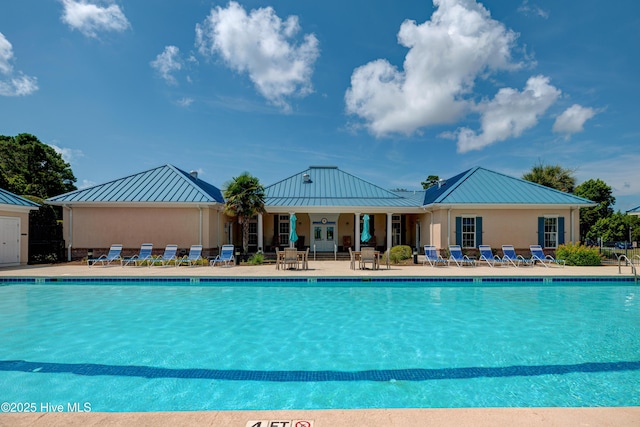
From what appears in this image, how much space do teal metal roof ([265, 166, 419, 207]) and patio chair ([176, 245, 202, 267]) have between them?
5.25m

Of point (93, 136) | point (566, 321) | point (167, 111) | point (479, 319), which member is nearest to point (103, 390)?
point (479, 319)

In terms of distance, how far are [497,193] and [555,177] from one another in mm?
17555

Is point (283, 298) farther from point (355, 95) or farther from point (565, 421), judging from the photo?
point (355, 95)

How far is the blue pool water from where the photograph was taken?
13.5 ft

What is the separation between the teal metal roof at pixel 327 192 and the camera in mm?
20516

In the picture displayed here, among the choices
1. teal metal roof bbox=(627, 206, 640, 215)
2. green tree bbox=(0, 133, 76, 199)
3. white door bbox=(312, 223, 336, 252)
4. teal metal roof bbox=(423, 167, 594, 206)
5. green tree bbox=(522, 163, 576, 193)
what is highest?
green tree bbox=(0, 133, 76, 199)

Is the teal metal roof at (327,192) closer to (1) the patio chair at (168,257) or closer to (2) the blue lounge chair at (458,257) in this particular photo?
(2) the blue lounge chair at (458,257)

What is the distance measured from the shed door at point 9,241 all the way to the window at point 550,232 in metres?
28.1

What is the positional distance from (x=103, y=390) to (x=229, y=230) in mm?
18664

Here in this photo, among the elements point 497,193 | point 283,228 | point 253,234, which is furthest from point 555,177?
point 253,234

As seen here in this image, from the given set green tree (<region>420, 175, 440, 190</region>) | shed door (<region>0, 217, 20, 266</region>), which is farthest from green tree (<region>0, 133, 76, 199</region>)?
green tree (<region>420, 175, 440, 190</region>)

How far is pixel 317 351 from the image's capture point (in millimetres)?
5688

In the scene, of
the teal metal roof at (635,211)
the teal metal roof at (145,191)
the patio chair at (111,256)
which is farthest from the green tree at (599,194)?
the patio chair at (111,256)

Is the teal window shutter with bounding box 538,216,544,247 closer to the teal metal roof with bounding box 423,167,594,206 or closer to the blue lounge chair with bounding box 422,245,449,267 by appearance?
the teal metal roof with bounding box 423,167,594,206
